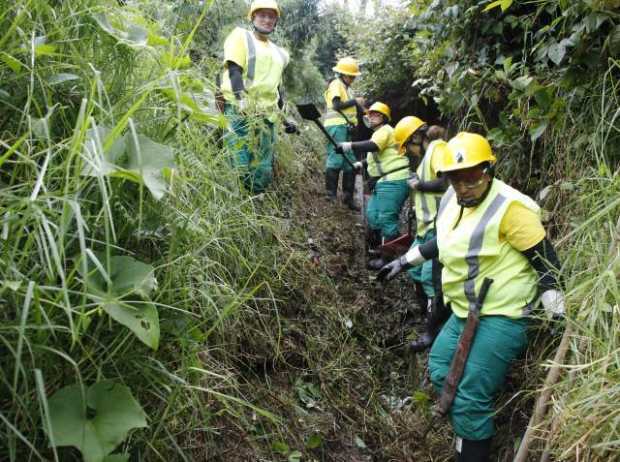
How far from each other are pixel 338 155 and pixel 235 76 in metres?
2.98

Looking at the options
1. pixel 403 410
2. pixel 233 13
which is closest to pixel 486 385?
pixel 403 410

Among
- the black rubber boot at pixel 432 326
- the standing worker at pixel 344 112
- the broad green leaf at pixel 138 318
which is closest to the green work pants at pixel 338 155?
the standing worker at pixel 344 112

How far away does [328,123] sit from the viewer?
7359 millimetres

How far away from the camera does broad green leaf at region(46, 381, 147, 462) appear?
Result: 49.3 inches

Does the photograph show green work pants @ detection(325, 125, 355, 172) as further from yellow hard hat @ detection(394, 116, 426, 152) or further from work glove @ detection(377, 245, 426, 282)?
work glove @ detection(377, 245, 426, 282)

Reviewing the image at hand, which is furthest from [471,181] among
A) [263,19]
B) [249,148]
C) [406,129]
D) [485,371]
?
[406,129]

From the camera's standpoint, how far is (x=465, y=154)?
113 inches

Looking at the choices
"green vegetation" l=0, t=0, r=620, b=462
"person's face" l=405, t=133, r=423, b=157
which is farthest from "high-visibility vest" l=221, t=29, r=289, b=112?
"person's face" l=405, t=133, r=423, b=157

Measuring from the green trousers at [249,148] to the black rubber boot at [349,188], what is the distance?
2.96 metres

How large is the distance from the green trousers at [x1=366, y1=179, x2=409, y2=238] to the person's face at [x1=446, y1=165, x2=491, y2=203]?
276 cm

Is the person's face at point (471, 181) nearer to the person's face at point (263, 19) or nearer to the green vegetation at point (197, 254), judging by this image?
the green vegetation at point (197, 254)

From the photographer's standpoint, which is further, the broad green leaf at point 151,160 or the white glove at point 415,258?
the white glove at point 415,258

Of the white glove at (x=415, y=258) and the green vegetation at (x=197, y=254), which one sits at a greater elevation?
the green vegetation at (x=197, y=254)

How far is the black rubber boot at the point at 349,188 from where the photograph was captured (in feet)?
23.3
